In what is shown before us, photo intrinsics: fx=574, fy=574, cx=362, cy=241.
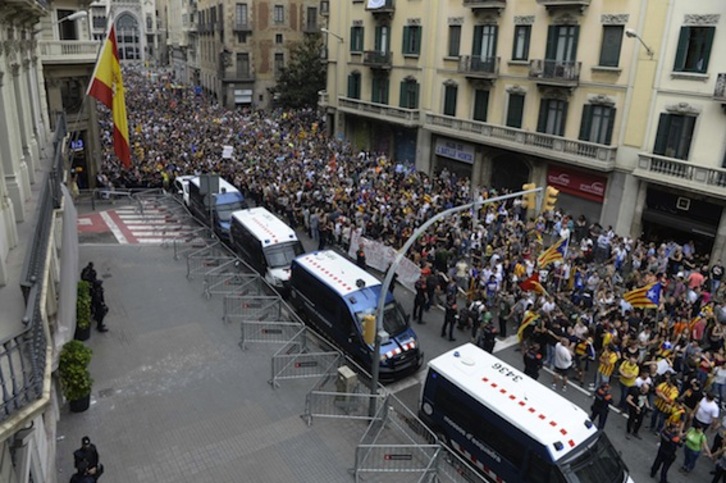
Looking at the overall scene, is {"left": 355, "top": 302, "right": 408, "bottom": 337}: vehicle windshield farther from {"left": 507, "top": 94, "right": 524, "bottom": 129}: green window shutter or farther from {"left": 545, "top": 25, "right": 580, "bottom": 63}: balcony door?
{"left": 507, "top": 94, "right": 524, "bottom": 129}: green window shutter

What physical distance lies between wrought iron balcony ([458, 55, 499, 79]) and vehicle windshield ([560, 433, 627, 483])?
2412 centimetres

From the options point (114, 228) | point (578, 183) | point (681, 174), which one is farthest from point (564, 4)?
point (114, 228)

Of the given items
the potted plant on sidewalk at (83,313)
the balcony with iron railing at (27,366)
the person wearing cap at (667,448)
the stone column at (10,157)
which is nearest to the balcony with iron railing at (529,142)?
the person wearing cap at (667,448)

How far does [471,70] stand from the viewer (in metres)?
32.0

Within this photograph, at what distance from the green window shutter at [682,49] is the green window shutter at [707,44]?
68 cm

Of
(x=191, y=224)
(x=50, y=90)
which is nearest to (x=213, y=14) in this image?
(x=50, y=90)

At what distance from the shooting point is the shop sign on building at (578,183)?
26859 mm

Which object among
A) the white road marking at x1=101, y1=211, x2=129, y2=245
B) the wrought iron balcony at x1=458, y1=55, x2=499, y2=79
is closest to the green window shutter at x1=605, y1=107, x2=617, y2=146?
the wrought iron balcony at x1=458, y1=55, x2=499, y2=79

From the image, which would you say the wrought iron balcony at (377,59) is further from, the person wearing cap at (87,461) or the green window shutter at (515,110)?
the person wearing cap at (87,461)

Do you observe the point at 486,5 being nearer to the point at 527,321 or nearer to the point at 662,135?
the point at 662,135

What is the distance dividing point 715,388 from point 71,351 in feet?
48.5

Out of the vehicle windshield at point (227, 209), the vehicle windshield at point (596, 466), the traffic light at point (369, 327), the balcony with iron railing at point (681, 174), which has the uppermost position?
the balcony with iron railing at point (681, 174)

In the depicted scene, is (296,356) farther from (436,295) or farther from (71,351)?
(436,295)

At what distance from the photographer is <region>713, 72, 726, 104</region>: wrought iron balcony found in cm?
2145
